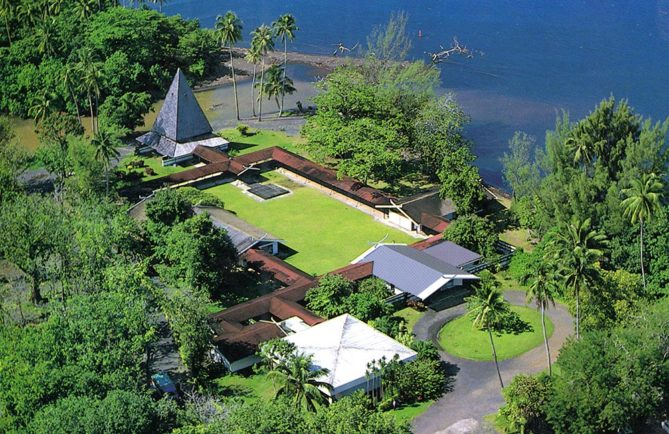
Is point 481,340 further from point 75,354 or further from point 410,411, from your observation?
point 75,354

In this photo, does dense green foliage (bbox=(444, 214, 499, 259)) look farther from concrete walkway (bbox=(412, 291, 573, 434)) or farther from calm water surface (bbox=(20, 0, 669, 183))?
calm water surface (bbox=(20, 0, 669, 183))

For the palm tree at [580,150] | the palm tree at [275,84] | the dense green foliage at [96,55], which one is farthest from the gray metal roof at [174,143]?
the palm tree at [580,150]

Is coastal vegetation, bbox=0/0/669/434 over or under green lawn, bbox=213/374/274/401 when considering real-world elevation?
over

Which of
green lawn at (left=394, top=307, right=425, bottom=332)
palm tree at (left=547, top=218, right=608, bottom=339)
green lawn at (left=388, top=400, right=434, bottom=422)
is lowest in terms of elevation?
green lawn at (left=388, top=400, right=434, bottom=422)

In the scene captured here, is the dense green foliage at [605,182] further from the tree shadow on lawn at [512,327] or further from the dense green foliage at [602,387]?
the dense green foliage at [602,387]

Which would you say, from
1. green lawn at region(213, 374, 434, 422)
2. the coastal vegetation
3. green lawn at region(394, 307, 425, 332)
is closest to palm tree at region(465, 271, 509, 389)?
the coastal vegetation

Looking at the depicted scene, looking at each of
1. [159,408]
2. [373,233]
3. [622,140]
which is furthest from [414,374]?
[622,140]

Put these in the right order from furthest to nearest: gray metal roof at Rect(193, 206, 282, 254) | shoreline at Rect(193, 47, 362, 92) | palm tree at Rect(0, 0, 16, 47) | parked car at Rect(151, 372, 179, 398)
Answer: shoreline at Rect(193, 47, 362, 92) → palm tree at Rect(0, 0, 16, 47) → gray metal roof at Rect(193, 206, 282, 254) → parked car at Rect(151, 372, 179, 398)
